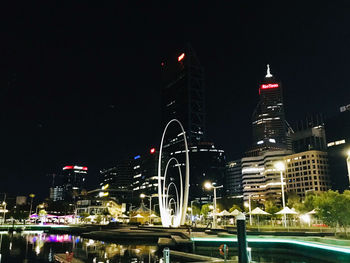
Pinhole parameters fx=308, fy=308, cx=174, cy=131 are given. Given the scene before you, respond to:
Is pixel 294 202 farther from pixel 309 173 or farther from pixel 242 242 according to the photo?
pixel 242 242

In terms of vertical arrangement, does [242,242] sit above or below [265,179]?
below

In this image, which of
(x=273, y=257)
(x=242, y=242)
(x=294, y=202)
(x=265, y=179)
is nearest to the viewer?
(x=242, y=242)

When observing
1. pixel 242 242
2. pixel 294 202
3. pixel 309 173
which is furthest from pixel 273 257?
pixel 309 173

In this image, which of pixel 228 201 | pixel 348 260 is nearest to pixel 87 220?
pixel 228 201

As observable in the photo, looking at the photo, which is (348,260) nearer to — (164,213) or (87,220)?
(164,213)

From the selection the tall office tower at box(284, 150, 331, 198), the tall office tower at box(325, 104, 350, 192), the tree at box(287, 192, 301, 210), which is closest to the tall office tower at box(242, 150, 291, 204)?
the tall office tower at box(284, 150, 331, 198)

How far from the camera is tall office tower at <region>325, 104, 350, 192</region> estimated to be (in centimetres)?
15250

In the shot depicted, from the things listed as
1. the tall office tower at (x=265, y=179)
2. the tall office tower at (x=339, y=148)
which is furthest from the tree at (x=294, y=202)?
the tall office tower at (x=265, y=179)

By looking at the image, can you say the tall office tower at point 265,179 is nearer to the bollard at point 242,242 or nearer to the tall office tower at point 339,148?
the tall office tower at point 339,148

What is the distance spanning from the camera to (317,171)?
15662 centimetres

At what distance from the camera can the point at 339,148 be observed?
157250 millimetres

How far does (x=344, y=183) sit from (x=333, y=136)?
84.7 feet

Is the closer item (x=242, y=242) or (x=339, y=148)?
(x=242, y=242)

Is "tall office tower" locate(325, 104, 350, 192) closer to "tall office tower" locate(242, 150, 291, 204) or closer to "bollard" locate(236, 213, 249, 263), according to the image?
"tall office tower" locate(242, 150, 291, 204)
